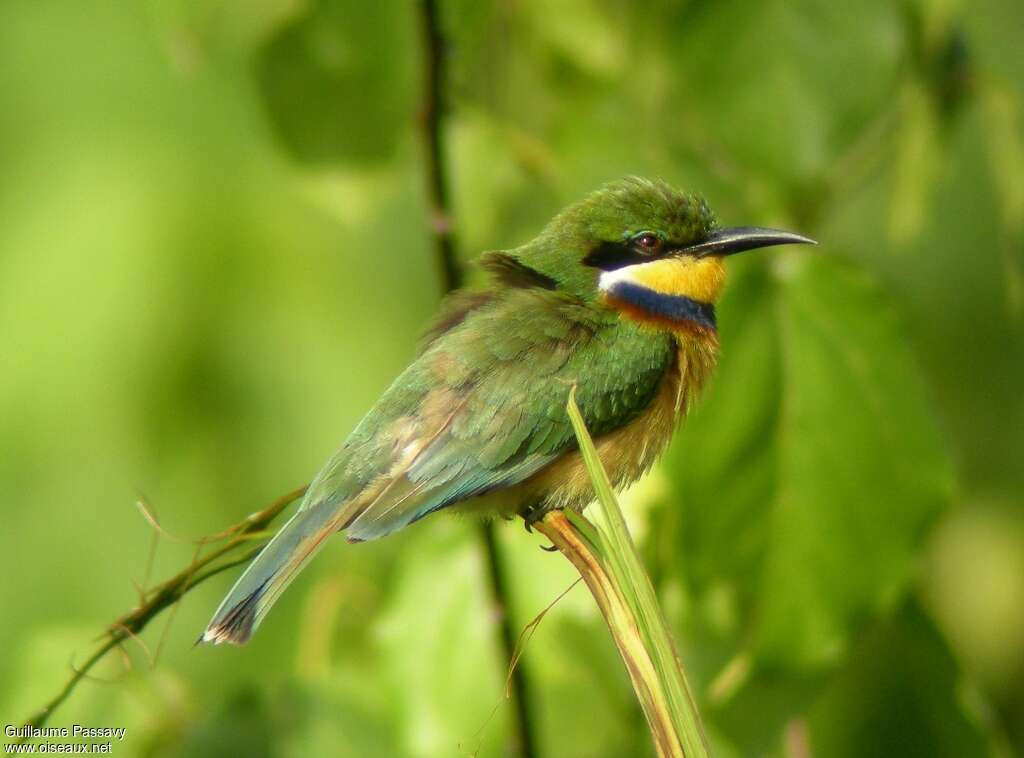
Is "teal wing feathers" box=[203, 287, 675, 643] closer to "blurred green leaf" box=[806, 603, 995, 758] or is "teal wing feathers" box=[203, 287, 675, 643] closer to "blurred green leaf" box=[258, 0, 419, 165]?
"blurred green leaf" box=[258, 0, 419, 165]

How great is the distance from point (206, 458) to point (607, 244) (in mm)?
1606

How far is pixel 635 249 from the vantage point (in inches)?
71.6

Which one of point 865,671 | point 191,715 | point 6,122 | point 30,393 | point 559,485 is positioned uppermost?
point 6,122

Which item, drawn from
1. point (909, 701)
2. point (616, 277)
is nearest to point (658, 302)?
point (616, 277)

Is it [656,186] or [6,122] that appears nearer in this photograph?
[656,186]

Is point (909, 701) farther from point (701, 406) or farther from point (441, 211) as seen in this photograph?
point (441, 211)

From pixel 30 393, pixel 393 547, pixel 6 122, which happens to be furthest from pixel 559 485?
pixel 6 122

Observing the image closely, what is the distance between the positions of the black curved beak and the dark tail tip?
26.1 inches

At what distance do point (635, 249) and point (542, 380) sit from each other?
0.27 meters

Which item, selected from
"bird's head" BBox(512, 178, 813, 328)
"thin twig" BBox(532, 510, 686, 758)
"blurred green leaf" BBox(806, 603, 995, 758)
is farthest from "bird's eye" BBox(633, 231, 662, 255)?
"thin twig" BBox(532, 510, 686, 758)

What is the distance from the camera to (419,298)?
3.27 meters

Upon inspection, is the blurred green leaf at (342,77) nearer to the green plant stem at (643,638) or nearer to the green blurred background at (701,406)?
the green blurred background at (701,406)

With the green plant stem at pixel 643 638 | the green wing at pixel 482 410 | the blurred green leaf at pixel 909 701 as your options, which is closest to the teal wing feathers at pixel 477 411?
the green wing at pixel 482 410

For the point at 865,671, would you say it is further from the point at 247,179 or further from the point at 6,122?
the point at 6,122
